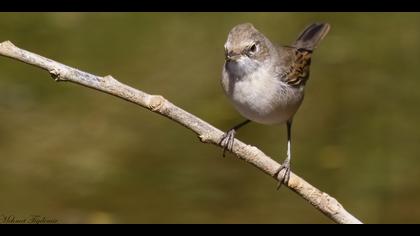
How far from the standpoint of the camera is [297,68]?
6.18m

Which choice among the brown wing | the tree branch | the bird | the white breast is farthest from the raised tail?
the tree branch

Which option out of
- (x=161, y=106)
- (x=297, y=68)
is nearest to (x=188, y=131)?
(x=297, y=68)

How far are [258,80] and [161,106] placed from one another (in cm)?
140

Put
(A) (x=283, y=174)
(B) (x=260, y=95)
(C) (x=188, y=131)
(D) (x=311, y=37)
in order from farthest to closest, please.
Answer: (C) (x=188, y=131) → (D) (x=311, y=37) → (B) (x=260, y=95) → (A) (x=283, y=174)

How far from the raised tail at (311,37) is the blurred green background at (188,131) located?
168cm

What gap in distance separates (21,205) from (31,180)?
1.56ft

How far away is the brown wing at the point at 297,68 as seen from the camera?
5.94 meters

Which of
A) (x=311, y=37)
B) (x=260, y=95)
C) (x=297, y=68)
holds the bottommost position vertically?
(x=260, y=95)

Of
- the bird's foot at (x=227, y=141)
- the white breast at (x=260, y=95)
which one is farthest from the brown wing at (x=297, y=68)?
the bird's foot at (x=227, y=141)

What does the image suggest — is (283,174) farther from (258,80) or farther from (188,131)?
(188,131)
